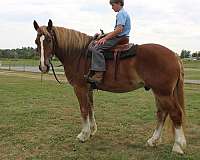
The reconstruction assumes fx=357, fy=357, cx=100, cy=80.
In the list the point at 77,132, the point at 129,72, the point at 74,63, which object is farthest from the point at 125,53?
the point at 77,132

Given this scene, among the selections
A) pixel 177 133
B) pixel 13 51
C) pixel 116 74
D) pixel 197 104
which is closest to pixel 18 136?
pixel 116 74

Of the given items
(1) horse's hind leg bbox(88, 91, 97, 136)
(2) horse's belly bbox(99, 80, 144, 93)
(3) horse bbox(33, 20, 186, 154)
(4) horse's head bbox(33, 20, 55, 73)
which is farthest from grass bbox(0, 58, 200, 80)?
(2) horse's belly bbox(99, 80, 144, 93)

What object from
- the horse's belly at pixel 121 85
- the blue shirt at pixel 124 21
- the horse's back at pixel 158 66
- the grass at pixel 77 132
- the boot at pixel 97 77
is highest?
the blue shirt at pixel 124 21

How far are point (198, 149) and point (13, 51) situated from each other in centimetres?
10853

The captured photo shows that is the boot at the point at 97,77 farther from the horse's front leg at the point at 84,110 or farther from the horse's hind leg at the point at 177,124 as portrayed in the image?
the horse's hind leg at the point at 177,124

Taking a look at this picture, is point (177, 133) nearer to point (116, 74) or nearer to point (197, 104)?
point (116, 74)

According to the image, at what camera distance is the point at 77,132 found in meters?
8.12

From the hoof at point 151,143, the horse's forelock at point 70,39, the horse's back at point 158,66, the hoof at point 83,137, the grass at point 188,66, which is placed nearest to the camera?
the horse's back at point 158,66

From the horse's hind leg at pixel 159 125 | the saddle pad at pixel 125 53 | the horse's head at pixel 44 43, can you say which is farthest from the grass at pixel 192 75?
the horse's head at pixel 44 43

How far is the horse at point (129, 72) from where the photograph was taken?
633 cm

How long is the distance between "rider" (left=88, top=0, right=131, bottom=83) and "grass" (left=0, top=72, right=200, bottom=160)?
1400 mm

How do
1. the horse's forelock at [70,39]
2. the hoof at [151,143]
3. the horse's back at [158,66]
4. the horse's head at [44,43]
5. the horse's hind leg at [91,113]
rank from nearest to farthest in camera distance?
the horse's back at [158,66] → the horse's head at [44,43] → the hoof at [151,143] → the horse's forelock at [70,39] → the horse's hind leg at [91,113]

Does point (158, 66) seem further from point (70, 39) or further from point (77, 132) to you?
point (77, 132)

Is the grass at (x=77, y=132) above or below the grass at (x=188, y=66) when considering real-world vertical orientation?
above
